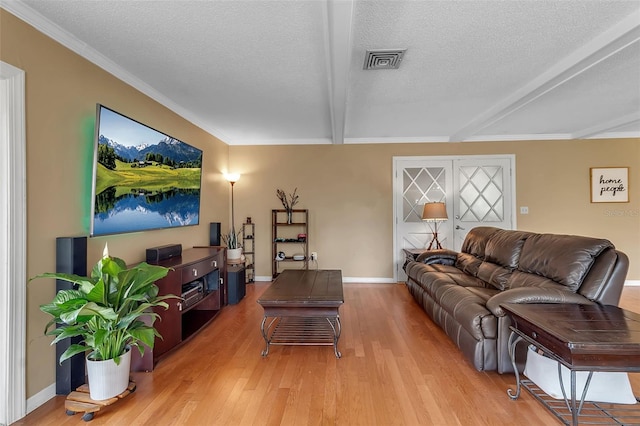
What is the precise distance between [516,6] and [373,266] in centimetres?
390

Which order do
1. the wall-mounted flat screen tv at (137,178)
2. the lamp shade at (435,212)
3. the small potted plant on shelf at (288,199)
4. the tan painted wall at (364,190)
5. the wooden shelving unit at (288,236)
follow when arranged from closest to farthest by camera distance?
the wall-mounted flat screen tv at (137,178) → the lamp shade at (435,212) → the tan painted wall at (364,190) → the wooden shelving unit at (288,236) → the small potted plant on shelf at (288,199)

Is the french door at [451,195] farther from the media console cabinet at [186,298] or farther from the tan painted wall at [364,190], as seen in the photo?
the media console cabinet at [186,298]

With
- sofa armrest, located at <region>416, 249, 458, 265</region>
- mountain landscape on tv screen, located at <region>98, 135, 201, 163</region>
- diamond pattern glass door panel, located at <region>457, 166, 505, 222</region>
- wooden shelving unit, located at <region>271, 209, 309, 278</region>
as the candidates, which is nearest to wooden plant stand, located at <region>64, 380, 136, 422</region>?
mountain landscape on tv screen, located at <region>98, 135, 201, 163</region>

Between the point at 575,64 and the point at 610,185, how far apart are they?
12.0 feet

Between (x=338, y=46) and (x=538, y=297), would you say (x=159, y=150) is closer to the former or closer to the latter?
(x=338, y=46)

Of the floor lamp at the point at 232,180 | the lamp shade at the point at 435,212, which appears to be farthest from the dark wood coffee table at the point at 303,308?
the floor lamp at the point at 232,180

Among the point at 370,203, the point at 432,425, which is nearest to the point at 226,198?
the point at 370,203

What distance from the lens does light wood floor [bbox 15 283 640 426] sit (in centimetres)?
172

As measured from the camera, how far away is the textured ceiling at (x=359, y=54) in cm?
183

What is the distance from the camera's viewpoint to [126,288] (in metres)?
1.92

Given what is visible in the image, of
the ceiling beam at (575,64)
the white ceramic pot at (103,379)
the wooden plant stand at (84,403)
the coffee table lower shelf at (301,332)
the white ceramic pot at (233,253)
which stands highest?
the ceiling beam at (575,64)

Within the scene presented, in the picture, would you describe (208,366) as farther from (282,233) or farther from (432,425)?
→ (282,233)

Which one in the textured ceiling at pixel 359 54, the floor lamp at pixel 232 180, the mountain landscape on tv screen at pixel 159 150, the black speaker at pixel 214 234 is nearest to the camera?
the textured ceiling at pixel 359 54

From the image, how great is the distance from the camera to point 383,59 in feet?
7.85
